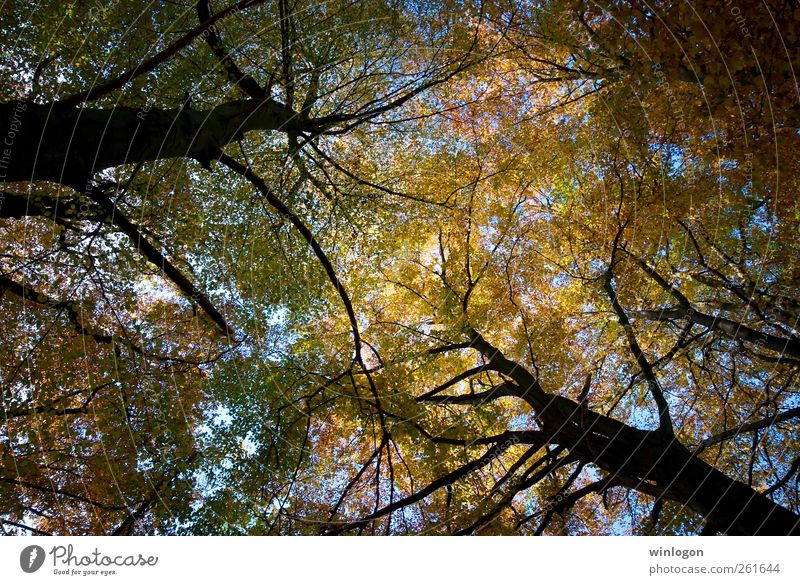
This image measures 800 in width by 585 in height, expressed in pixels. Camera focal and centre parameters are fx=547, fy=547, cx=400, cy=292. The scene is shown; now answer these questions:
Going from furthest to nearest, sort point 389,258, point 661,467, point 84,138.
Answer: point 389,258 → point 661,467 → point 84,138

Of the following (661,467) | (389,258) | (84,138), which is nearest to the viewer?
(84,138)

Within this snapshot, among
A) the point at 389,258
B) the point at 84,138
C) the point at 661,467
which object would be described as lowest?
the point at 661,467

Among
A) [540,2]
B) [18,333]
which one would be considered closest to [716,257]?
[540,2]

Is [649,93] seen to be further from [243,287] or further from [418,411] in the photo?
[243,287]

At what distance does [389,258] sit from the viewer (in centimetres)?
1431

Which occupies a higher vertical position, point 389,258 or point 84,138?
point 389,258

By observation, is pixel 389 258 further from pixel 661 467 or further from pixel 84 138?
pixel 84 138

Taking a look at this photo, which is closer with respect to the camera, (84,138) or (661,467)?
(84,138)

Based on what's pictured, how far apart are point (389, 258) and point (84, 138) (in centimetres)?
876

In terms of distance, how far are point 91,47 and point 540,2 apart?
8031 millimetres

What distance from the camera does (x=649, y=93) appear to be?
779cm

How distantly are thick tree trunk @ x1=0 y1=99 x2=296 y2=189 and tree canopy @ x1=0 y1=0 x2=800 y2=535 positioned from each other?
31 millimetres

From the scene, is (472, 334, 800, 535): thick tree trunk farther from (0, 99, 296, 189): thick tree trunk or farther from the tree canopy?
(0, 99, 296, 189): thick tree trunk

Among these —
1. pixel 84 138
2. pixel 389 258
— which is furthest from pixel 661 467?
pixel 84 138
